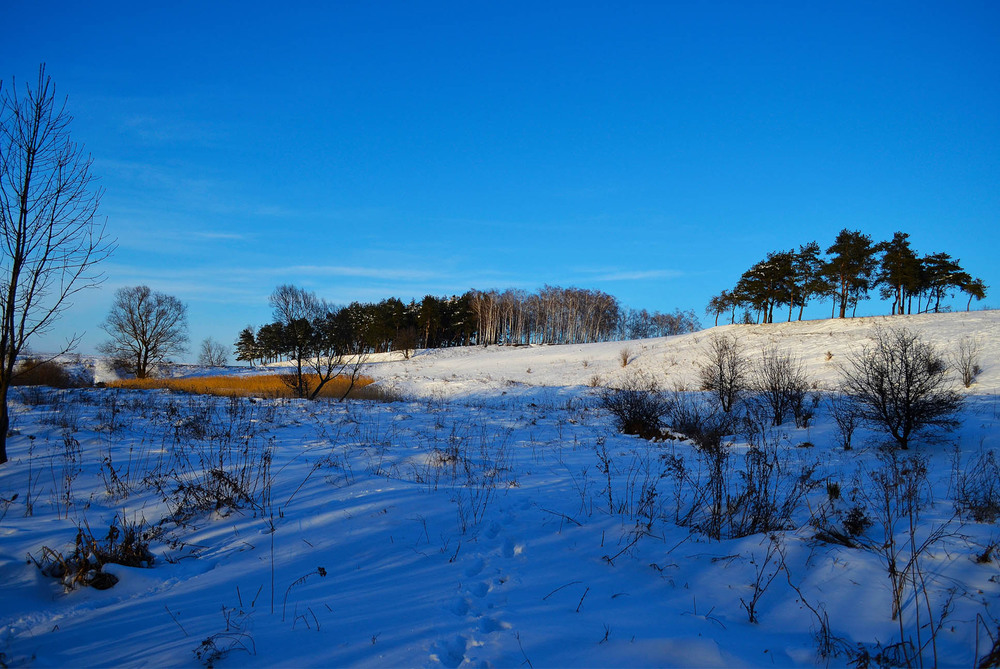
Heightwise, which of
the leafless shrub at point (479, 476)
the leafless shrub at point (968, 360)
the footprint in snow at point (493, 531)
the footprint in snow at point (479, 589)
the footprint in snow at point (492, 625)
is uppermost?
the leafless shrub at point (968, 360)

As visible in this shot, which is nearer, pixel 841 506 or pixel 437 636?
pixel 437 636

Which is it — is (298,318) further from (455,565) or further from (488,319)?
(488,319)

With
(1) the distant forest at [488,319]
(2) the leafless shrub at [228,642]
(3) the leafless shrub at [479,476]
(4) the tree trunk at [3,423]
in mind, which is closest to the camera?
(2) the leafless shrub at [228,642]

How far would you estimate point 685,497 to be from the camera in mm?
5070

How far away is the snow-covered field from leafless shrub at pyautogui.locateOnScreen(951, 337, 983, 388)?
14.1m

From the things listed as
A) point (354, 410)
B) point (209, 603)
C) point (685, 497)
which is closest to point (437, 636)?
point (209, 603)

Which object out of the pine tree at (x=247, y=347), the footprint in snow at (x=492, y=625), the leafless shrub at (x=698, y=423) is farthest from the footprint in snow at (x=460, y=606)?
the pine tree at (x=247, y=347)

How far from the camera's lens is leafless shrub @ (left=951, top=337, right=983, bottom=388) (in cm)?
1666

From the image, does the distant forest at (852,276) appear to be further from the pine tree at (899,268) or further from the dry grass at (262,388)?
the dry grass at (262,388)

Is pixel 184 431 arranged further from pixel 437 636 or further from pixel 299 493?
pixel 437 636

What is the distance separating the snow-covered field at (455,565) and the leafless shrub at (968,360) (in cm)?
1415

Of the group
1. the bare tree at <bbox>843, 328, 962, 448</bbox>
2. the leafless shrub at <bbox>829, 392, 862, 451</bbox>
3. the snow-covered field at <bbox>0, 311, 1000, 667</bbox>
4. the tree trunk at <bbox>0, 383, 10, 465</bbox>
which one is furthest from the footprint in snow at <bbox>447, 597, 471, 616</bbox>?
the bare tree at <bbox>843, 328, 962, 448</bbox>

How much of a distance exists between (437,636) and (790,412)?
13006mm

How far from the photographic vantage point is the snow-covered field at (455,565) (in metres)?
2.49
